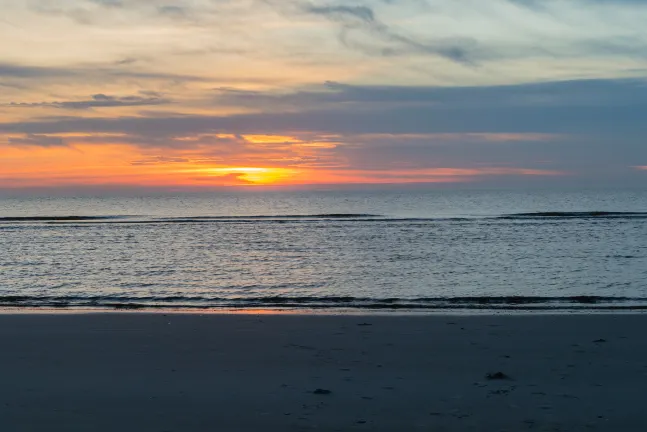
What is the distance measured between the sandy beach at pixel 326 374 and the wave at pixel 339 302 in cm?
273

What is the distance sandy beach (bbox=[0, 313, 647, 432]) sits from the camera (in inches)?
292

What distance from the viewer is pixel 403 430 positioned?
23.0ft

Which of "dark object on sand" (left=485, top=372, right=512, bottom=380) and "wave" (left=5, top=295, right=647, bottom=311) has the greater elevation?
"dark object on sand" (left=485, top=372, right=512, bottom=380)

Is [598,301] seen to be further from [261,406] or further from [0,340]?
[0,340]

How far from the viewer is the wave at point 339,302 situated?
16750 mm

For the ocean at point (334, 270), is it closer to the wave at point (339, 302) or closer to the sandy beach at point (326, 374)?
the wave at point (339, 302)

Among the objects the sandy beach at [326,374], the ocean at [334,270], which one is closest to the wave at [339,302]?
the ocean at [334,270]

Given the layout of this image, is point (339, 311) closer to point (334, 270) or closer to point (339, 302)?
point (339, 302)

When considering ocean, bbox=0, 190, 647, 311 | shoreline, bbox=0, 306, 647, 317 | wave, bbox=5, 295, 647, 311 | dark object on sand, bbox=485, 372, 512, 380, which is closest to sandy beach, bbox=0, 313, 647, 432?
dark object on sand, bbox=485, 372, 512, 380

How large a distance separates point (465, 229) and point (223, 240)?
19.3 m

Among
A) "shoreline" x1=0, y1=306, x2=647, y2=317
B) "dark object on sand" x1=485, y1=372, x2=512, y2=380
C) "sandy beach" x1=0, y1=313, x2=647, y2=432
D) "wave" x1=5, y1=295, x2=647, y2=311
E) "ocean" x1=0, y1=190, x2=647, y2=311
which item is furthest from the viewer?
"ocean" x1=0, y1=190, x2=647, y2=311

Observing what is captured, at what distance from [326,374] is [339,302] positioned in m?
8.57

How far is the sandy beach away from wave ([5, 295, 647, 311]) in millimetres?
2726

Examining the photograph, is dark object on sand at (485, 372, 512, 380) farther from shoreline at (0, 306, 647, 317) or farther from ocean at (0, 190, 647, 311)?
ocean at (0, 190, 647, 311)
